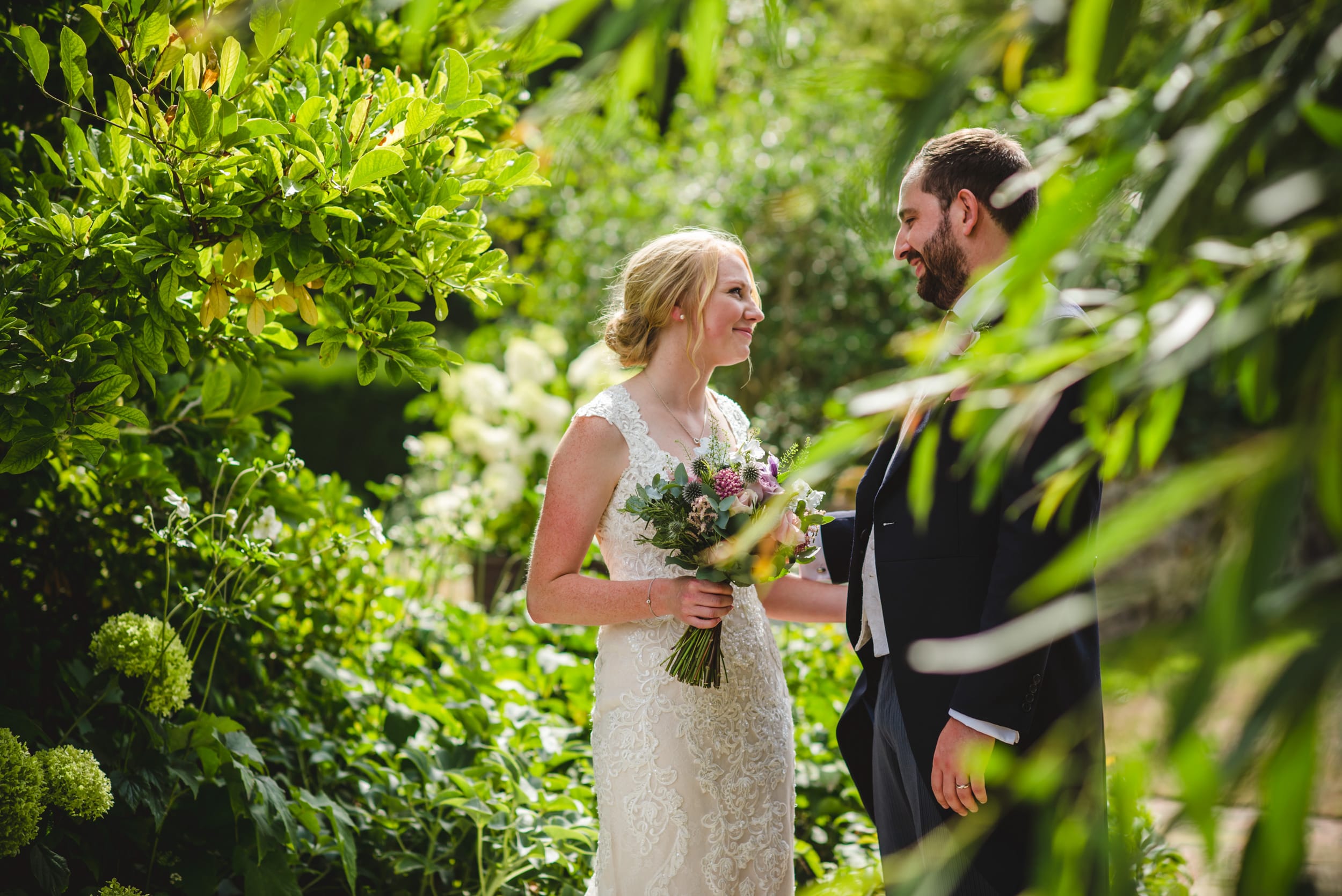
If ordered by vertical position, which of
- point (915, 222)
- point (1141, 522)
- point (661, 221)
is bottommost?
point (1141, 522)

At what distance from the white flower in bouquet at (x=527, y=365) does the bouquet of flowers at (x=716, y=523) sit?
289 cm

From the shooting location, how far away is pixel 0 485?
219 centimetres

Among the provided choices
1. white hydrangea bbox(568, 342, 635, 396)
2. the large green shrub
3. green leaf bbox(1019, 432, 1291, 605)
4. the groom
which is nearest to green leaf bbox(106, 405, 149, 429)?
the large green shrub

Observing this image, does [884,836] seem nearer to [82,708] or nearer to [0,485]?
[82,708]

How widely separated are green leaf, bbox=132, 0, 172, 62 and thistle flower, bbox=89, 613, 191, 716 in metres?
1.22

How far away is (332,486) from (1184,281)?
322cm

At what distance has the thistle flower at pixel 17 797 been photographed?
185cm

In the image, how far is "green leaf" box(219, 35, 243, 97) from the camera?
164cm

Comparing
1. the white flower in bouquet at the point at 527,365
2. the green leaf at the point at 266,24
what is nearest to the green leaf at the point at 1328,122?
the green leaf at the point at 266,24

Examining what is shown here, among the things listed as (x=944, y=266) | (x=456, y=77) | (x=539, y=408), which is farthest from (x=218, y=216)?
(x=539, y=408)

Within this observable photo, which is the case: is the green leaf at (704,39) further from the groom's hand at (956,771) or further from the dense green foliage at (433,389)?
the groom's hand at (956,771)

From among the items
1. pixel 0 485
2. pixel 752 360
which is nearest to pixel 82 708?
pixel 0 485

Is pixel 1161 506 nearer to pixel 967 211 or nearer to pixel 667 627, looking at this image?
pixel 967 211

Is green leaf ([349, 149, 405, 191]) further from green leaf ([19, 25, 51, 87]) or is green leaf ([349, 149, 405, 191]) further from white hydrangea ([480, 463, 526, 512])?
white hydrangea ([480, 463, 526, 512])
